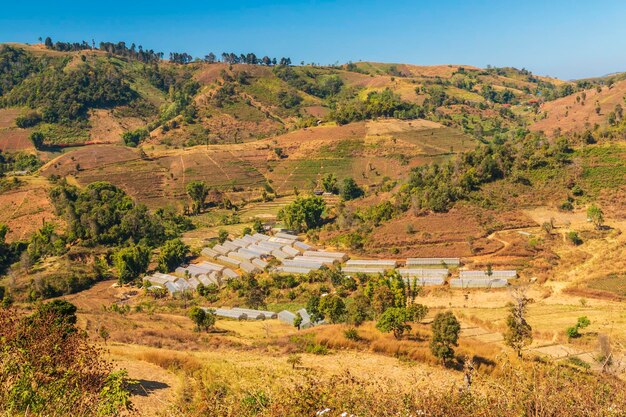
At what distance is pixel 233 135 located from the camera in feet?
402

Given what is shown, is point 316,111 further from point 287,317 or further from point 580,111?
point 287,317

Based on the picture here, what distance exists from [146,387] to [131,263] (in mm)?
39031

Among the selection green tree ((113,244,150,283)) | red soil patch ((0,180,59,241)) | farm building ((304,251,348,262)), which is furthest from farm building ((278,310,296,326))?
red soil patch ((0,180,59,241))

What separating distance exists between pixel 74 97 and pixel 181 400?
137470mm

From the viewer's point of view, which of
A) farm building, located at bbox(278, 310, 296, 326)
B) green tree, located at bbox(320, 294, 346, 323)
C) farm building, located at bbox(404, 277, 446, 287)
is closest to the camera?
green tree, located at bbox(320, 294, 346, 323)

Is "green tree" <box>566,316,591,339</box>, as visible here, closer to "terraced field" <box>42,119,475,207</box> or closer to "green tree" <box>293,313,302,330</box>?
"green tree" <box>293,313,302,330</box>

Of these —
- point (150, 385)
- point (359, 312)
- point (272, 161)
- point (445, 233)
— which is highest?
point (272, 161)

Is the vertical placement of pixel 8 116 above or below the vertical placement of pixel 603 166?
above

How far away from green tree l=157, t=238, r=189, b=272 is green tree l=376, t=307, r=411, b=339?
1406 inches

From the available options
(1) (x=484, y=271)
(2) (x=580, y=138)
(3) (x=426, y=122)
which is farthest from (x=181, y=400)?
(3) (x=426, y=122)

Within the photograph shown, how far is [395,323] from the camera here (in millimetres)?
22594

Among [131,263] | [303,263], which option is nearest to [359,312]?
[303,263]

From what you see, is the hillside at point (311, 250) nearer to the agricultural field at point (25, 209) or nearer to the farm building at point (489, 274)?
the agricultural field at point (25, 209)

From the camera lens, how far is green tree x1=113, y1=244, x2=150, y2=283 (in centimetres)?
4948
